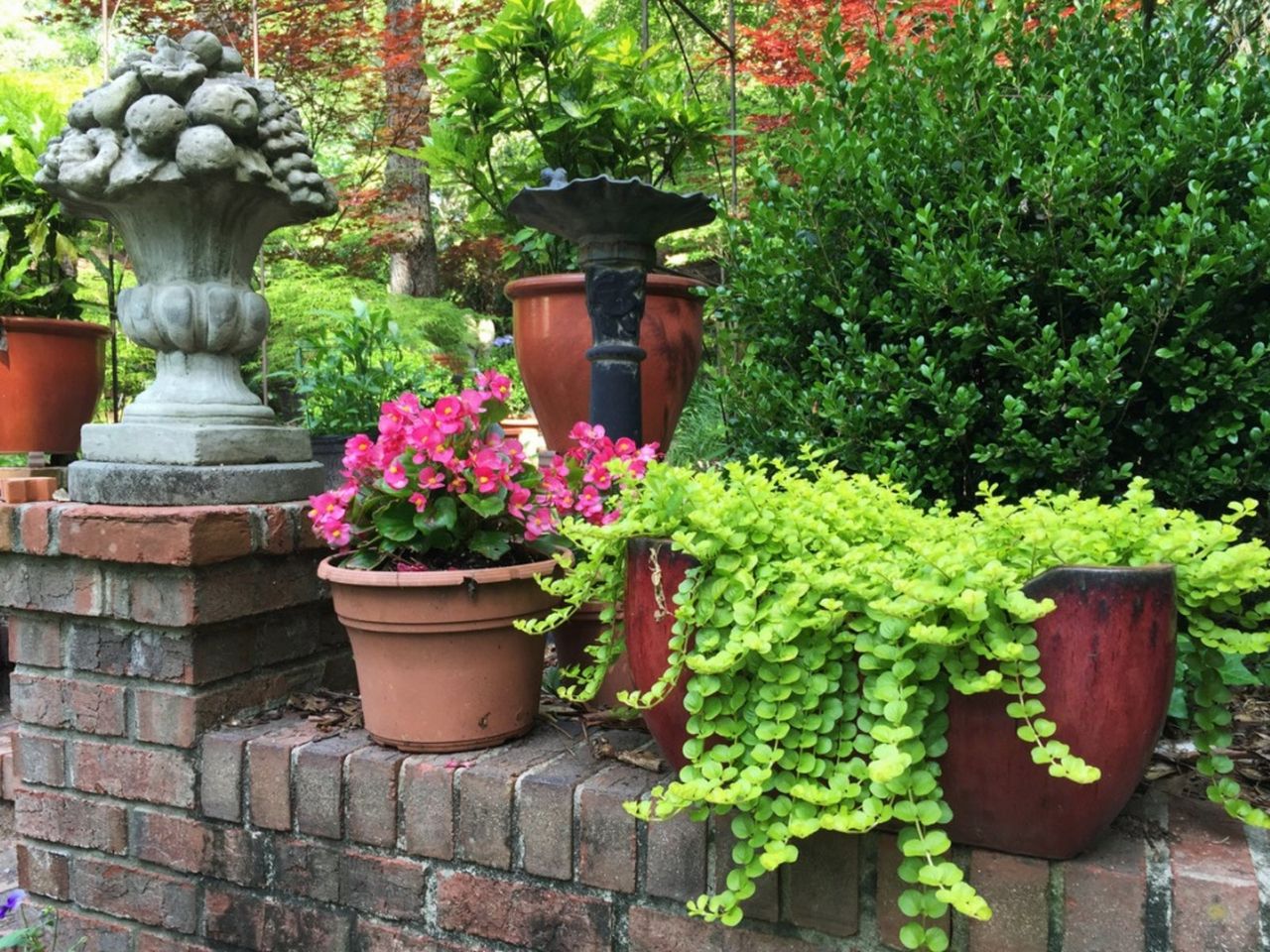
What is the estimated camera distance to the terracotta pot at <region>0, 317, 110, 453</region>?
279 cm

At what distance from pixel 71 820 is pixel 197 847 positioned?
0.31 meters

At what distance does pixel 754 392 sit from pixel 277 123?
1.03 meters

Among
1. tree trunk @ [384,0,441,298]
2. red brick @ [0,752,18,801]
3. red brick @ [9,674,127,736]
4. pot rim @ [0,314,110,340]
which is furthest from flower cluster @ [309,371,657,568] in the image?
tree trunk @ [384,0,441,298]

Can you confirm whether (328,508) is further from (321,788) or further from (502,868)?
(502,868)

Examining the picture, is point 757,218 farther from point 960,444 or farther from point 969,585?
point 969,585

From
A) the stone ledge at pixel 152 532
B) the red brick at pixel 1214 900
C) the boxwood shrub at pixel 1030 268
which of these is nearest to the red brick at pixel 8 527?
the stone ledge at pixel 152 532

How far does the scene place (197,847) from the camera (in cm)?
152

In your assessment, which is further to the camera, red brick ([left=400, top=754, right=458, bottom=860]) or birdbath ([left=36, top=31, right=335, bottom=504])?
birdbath ([left=36, top=31, right=335, bottom=504])

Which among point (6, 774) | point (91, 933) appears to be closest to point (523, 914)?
point (91, 933)

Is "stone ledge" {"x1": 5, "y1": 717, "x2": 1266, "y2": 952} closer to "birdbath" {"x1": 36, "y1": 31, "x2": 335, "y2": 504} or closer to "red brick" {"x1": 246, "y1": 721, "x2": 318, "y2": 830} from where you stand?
"red brick" {"x1": 246, "y1": 721, "x2": 318, "y2": 830}

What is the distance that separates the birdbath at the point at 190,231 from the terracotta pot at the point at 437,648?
1.28 feet

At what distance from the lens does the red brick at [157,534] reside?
4.80 ft

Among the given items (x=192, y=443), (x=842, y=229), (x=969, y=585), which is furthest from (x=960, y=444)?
(x=192, y=443)

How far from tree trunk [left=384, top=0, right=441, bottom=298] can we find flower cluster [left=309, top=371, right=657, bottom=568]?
194 inches
